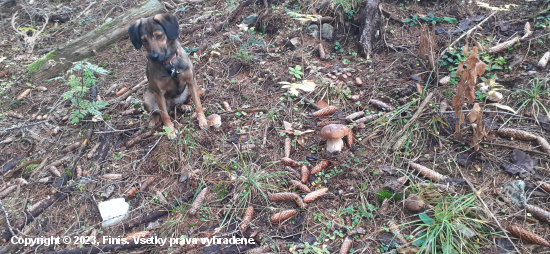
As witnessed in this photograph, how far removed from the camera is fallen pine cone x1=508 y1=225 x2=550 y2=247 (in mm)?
2252

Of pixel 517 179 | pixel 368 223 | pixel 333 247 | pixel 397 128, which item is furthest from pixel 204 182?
pixel 517 179

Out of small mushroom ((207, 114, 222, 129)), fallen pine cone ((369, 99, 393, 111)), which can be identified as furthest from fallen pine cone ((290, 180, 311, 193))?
fallen pine cone ((369, 99, 393, 111))

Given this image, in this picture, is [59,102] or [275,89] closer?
[275,89]

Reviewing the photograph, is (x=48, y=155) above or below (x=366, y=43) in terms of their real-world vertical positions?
below

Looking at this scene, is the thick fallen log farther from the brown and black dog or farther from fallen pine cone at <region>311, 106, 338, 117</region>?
fallen pine cone at <region>311, 106, 338, 117</region>

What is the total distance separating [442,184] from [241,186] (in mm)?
1895

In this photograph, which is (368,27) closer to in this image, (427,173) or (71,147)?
(427,173)

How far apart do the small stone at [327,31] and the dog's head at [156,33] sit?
2.58 m

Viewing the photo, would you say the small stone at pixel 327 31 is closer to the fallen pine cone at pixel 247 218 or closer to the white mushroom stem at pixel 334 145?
the white mushroom stem at pixel 334 145

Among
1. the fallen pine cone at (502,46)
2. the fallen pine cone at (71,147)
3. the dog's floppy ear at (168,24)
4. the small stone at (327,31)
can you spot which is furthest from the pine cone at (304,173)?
the fallen pine cone at (71,147)

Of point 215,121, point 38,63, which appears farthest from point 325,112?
point 38,63

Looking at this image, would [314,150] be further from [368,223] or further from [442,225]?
[442,225]

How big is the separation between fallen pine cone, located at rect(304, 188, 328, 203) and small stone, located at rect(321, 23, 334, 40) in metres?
3.02

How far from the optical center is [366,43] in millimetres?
4625
